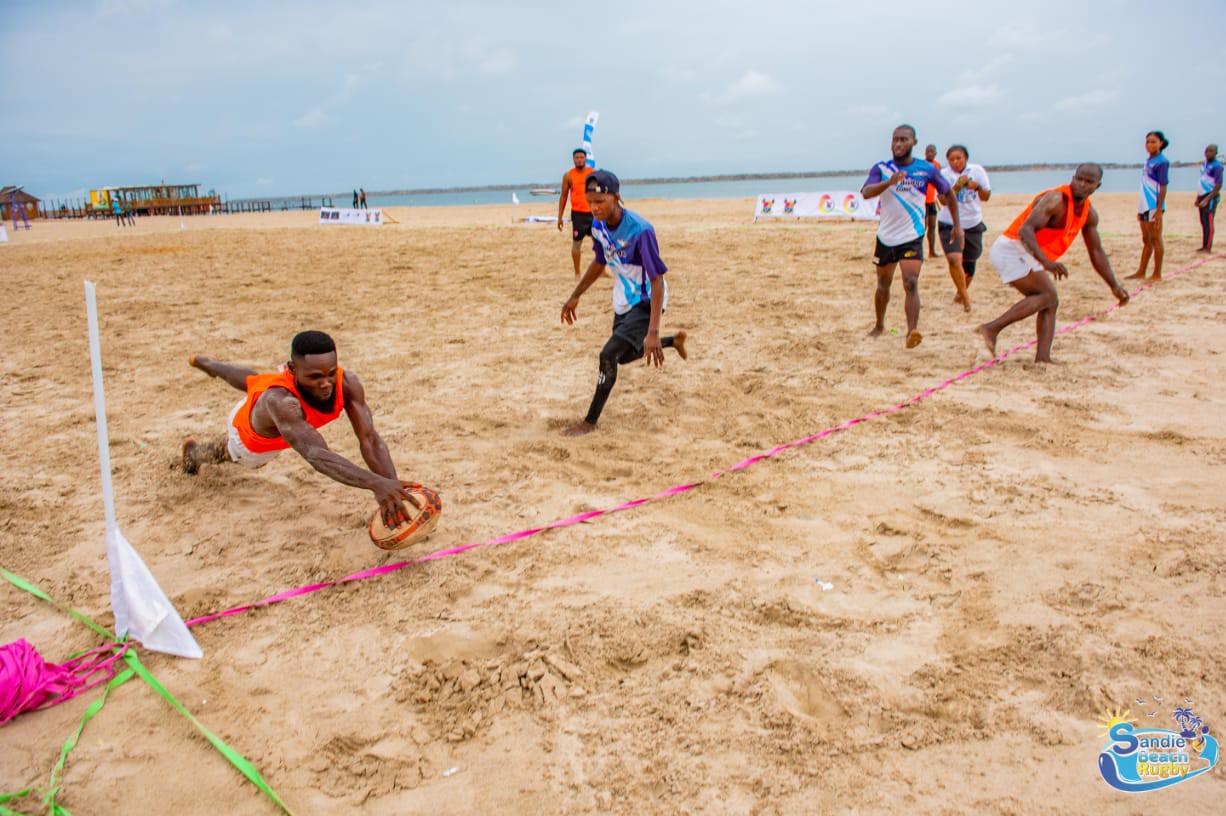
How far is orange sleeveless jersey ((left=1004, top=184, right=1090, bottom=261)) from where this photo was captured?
5.53 metres

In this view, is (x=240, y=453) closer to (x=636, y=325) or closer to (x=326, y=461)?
(x=326, y=461)

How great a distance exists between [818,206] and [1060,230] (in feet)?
51.4

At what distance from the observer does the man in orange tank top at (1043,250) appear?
549 cm

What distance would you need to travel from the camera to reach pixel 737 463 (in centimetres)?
412

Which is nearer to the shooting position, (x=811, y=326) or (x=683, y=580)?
(x=683, y=580)

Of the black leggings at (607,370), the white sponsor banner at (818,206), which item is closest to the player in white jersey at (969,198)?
the black leggings at (607,370)

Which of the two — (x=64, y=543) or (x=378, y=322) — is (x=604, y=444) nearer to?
(x=64, y=543)

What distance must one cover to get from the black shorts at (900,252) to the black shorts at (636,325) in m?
2.72

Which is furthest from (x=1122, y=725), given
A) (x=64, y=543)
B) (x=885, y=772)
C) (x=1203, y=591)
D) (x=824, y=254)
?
(x=824, y=254)

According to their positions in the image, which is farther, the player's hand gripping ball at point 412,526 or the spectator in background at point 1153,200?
the spectator in background at point 1153,200

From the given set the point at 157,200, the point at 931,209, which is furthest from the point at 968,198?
the point at 157,200

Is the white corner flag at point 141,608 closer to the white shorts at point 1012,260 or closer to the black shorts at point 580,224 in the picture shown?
the white shorts at point 1012,260

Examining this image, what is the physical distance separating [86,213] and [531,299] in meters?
68.2

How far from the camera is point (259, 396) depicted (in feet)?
11.1
